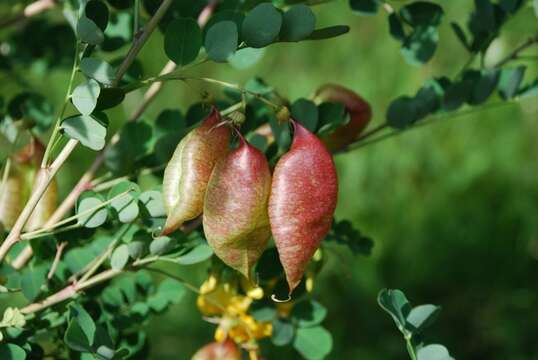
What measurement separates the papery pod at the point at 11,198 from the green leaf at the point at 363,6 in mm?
390

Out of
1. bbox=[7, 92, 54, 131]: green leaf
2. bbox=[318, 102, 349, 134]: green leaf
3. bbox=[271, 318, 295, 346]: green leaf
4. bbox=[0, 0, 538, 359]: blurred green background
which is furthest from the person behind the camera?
bbox=[0, 0, 538, 359]: blurred green background

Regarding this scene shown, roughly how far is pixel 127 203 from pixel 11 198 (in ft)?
0.53

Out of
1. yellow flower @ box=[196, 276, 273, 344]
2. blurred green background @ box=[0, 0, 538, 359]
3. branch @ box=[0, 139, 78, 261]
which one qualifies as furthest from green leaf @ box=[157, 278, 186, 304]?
blurred green background @ box=[0, 0, 538, 359]

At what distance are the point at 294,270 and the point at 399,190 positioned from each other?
142 cm

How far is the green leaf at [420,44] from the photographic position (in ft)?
3.37

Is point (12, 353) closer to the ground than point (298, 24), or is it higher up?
closer to the ground

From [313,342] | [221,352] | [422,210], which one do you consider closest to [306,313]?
[313,342]

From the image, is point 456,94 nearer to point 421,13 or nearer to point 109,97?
point 421,13

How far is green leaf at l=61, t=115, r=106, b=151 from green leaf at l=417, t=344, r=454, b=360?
30 cm

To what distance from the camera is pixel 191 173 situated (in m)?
0.68

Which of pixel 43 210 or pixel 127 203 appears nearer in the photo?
pixel 127 203

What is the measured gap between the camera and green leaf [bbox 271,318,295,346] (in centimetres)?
98

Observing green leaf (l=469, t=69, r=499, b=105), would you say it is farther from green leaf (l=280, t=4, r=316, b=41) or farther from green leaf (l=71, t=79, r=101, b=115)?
green leaf (l=71, t=79, r=101, b=115)

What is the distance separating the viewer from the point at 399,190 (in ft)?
6.83
